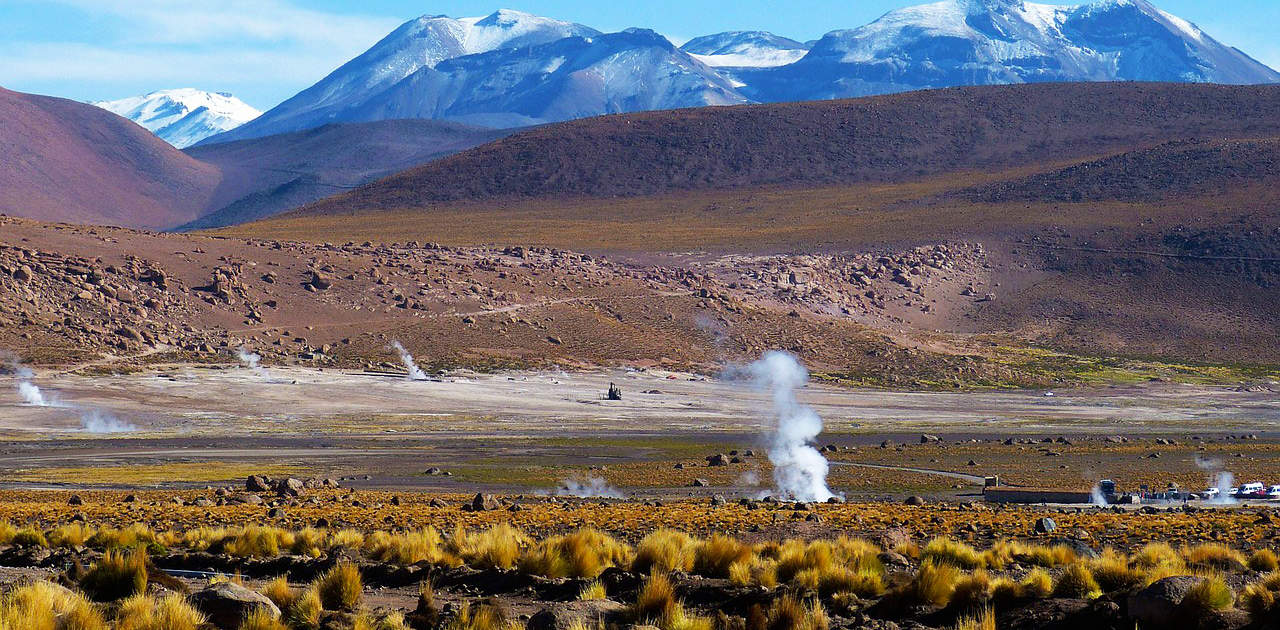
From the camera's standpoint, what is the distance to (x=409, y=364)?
9156 centimetres

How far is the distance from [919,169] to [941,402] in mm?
97158

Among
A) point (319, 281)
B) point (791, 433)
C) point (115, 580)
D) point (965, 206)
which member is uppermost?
point (965, 206)

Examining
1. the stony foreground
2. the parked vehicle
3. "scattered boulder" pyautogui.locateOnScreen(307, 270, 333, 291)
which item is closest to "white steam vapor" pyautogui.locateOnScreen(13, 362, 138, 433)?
"scattered boulder" pyautogui.locateOnScreen(307, 270, 333, 291)

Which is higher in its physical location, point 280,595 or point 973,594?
point 973,594

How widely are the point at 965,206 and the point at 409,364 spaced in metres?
81.6

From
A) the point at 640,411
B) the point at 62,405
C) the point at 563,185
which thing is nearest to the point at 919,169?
the point at 563,185

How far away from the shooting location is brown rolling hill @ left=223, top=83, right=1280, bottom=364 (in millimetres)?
123625

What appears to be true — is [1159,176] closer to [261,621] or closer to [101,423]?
[101,423]

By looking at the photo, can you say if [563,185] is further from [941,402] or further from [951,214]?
[941,402]

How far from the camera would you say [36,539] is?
21.4 meters

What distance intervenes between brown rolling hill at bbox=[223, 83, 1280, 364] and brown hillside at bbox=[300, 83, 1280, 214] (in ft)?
1.35

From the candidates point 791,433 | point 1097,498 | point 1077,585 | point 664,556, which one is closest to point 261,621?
point 664,556

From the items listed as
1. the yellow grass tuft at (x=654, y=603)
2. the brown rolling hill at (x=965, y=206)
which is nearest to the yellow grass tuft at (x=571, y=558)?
the yellow grass tuft at (x=654, y=603)

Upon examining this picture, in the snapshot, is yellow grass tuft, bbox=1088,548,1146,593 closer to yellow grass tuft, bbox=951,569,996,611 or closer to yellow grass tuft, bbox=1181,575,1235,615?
yellow grass tuft, bbox=951,569,996,611
